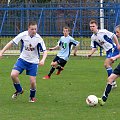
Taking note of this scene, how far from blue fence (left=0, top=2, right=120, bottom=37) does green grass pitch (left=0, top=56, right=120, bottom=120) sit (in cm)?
1048

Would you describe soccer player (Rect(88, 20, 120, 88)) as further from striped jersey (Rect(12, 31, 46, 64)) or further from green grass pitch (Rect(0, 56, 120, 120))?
striped jersey (Rect(12, 31, 46, 64))

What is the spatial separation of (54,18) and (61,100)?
58.3ft

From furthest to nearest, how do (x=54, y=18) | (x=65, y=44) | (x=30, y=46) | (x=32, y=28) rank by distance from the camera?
1. (x=54, y=18)
2. (x=65, y=44)
3. (x=30, y=46)
4. (x=32, y=28)

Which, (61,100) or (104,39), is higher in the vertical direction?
(104,39)

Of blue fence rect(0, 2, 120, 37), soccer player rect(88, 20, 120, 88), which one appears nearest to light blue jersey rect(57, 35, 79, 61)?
soccer player rect(88, 20, 120, 88)

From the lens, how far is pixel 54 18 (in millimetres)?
28969

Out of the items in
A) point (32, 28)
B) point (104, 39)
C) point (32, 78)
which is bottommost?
point (32, 78)

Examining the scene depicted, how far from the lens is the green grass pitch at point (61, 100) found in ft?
31.5

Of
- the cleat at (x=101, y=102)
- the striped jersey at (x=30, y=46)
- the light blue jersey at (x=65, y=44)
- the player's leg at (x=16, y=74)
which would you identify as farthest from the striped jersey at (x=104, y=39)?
the cleat at (x=101, y=102)

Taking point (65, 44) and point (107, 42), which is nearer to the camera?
point (107, 42)

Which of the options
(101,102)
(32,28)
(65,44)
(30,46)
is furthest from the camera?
(65,44)

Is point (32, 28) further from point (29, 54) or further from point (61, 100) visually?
point (61, 100)

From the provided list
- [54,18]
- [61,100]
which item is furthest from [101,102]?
[54,18]

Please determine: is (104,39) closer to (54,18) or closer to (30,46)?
(30,46)
